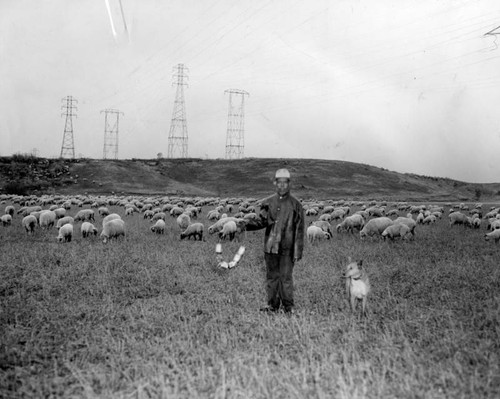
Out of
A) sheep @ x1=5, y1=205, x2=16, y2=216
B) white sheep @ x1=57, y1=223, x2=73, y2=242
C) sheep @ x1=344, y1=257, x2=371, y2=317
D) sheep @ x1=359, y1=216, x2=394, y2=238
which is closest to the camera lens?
sheep @ x1=344, y1=257, x2=371, y2=317

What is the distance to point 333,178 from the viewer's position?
72812 mm

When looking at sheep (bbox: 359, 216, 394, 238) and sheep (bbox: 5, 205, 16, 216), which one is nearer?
sheep (bbox: 359, 216, 394, 238)

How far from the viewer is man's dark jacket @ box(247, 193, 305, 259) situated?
723 cm

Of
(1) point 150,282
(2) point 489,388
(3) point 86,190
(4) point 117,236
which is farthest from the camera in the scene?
(3) point 86,190

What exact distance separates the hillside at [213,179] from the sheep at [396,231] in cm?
3812

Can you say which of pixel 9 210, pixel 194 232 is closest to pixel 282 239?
pixel 194 232

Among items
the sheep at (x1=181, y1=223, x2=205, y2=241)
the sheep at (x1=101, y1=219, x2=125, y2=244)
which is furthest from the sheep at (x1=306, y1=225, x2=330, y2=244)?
the sheep at (x1=101, y1=219, x2=125, y2=244)

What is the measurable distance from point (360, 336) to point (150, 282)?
494 centimetres

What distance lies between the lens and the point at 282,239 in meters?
7.25

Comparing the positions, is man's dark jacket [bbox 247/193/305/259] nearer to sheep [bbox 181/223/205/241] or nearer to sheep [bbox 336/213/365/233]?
sheep [bbox 181/223/205/241]

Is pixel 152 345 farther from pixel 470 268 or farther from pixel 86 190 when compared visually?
pixel 86 190

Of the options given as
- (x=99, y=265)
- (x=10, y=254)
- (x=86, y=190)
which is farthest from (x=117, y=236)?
(x=86, y=190)

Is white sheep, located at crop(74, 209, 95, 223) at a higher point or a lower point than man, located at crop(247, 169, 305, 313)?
lower

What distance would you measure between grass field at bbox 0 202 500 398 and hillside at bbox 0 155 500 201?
4495 centimetres
